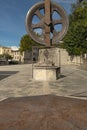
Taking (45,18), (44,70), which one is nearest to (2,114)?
(44,70)

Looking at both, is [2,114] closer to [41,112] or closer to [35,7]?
[41,112]

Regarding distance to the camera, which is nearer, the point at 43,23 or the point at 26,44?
the point at 43,23

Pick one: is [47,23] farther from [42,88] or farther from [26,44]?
[26,44]

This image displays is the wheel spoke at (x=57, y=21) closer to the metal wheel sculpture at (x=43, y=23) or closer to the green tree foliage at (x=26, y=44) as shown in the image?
the metal wheel sculpture at (x=43, y=23)

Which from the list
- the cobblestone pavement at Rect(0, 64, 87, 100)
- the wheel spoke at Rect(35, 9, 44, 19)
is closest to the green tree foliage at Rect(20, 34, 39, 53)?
the wheel spoke at Rect(35, 9, 44, 19)

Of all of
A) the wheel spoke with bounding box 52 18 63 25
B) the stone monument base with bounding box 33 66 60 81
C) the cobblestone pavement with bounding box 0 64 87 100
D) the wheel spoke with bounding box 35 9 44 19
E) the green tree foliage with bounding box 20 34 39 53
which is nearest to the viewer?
the cobblestone pavement with bounding box 0 64 87 100

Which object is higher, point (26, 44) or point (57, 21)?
point (26, 44)

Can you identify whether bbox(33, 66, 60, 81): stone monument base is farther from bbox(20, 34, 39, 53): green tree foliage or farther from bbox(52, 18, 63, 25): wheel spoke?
bbox(20, 34, 39, 53): green tree foliage

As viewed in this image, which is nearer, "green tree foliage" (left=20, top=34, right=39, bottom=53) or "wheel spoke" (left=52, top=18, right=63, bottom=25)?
"wheel spoke" (left=52, top=18, right=63, bottom=25)

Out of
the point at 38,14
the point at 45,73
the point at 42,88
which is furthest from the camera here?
the point at 38,14

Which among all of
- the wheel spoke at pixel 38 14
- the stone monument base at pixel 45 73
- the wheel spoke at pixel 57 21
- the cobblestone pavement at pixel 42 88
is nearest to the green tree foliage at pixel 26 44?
the wheel spoke at pixel 38 14

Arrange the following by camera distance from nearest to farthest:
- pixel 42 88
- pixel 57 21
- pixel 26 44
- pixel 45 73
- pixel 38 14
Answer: pixel 42 88, pixel 45 73, pixel 57 21, pixel 38 14, pixel 26 44

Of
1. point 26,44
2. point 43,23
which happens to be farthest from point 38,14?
point 26,44

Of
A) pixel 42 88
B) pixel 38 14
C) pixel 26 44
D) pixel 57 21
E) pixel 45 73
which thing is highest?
pixel 26 44
